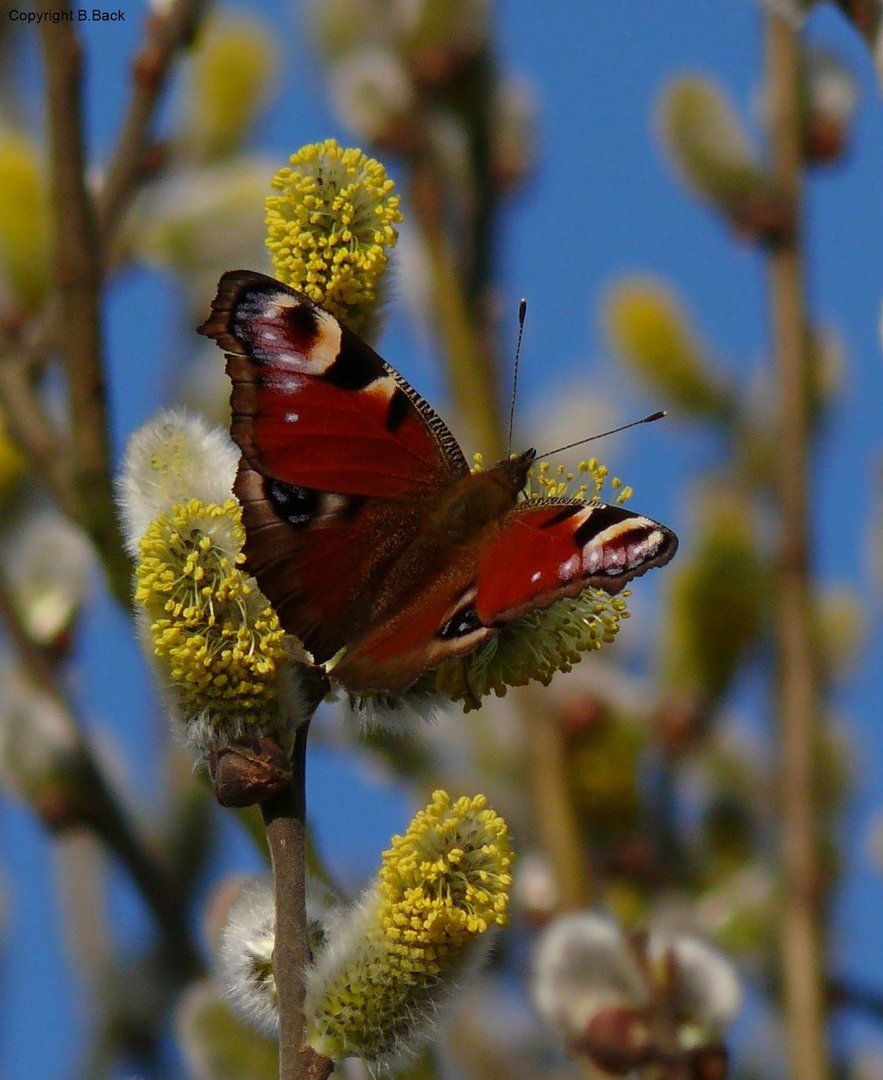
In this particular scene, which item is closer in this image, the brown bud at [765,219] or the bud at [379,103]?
the brown bud at [765,219]

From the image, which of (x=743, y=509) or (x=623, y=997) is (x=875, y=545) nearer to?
(x=743, y=509)

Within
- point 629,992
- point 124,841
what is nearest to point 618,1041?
point 629,992

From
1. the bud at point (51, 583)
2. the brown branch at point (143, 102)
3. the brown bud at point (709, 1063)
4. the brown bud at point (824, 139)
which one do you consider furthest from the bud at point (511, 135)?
the brown bud at point (709, 1063)

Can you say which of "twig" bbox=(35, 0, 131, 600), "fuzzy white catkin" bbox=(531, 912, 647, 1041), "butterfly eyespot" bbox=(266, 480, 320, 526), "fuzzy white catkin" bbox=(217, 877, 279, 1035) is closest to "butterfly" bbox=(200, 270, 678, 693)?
"butterfly eyespot" bbox=(266, 480, 320, 526)

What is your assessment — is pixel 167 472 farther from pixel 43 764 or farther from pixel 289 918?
pixel 43 764

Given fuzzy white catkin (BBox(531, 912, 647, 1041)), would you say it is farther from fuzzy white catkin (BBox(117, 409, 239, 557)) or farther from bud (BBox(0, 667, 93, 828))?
fuzzy white catkin (BBox(117, 409, 239, 557))

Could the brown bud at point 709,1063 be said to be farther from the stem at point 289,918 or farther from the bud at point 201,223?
the bud at point 201,223
